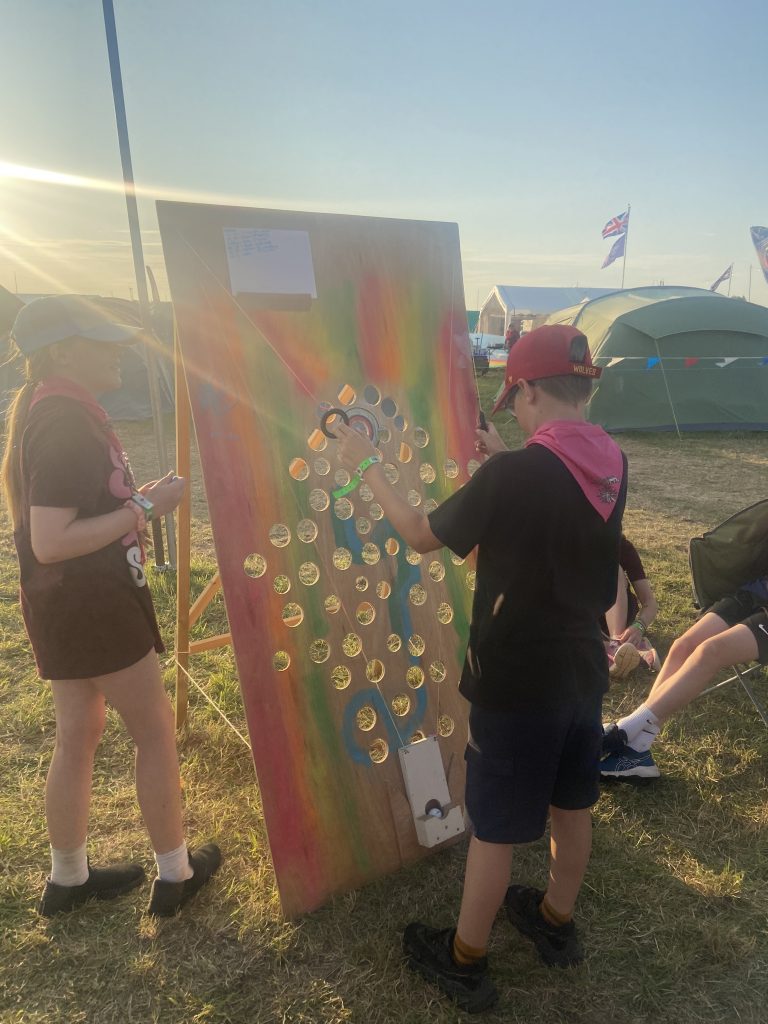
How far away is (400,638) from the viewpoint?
2.34 meters

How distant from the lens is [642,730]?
8.99ft

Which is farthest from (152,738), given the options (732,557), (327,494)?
(732,557)

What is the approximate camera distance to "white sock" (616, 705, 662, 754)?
273cm

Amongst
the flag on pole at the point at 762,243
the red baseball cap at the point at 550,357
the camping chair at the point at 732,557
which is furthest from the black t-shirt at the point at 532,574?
the flag on pole at the point at 762,243

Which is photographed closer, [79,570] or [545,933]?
[79,570]

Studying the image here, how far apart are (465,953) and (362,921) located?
43 cm

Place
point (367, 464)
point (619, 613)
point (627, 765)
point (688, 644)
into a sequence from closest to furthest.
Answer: point (367, 464) → point (627, 765) → point (688, 644) → point (619, 613)

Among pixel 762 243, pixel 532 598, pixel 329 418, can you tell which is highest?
pixel 762 243

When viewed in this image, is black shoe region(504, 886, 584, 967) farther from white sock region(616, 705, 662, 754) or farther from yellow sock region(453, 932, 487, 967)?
white sock region(616, 705, 662, 754)

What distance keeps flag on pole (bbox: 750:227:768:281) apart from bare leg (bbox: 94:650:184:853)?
1596cm

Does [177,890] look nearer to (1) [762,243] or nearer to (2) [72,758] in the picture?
(2) [72,758]

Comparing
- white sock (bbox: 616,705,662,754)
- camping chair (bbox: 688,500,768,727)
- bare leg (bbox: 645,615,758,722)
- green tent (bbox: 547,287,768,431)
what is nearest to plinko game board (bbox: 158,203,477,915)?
white sock (bbox: 616,705,662,754)

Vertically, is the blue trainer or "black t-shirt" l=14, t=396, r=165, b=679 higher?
"black t-shirt" l=14, t=396, r=165, b=679

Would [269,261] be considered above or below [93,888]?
above
